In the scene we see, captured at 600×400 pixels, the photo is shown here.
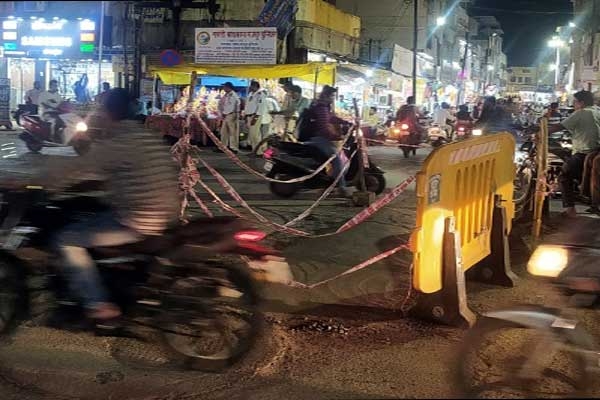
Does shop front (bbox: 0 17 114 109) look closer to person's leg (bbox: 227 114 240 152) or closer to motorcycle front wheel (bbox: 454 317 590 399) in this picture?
person's leg (bbox: 227 114 240 152)

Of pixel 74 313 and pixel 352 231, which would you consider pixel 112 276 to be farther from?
pixel 352 231

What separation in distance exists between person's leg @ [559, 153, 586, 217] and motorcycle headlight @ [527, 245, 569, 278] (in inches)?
259

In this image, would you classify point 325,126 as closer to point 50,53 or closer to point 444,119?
point 444,119

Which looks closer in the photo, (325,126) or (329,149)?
(325,126)

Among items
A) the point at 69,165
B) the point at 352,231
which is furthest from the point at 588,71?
the point at 69,165

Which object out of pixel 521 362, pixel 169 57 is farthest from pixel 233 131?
pixel 521 362

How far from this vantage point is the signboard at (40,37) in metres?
27.7

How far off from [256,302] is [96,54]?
2553 cm

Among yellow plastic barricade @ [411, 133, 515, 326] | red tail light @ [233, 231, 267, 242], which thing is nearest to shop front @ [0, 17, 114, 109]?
yellow plastic barricade @ [411, 133, 515, 326]

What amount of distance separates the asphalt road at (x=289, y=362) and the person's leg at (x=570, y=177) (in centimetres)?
401

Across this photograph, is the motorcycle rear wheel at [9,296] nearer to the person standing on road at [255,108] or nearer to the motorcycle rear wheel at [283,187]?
the motorcycle rear wheel at [283,187]

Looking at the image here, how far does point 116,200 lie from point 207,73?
61.0 ft

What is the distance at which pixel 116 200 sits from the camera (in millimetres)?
4461

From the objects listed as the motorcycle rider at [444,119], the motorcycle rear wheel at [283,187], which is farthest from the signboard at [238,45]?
the motorcycle rear wheel at [283,187]
